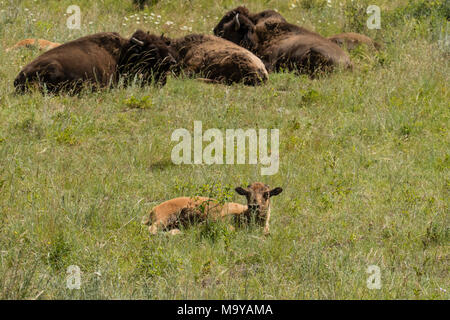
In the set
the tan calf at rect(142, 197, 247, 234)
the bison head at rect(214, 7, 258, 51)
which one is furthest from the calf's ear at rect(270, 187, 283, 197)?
the bison head at rect(214, 7, 258, 51)

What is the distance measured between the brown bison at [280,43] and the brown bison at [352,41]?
50 cm

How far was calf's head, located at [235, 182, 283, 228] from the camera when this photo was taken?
6.25m

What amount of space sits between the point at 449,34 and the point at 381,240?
24.9 ft

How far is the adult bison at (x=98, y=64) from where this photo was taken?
10.4m

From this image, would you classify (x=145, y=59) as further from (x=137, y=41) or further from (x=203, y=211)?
(x=203, y=211)

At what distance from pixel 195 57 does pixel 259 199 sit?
22.4 ft

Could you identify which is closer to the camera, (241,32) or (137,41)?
(137,41)

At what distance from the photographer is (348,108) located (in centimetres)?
1001

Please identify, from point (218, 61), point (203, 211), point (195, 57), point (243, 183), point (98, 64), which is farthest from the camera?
point (195, 57)

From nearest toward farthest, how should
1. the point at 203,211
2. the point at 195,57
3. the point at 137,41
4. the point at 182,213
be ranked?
the point at 203,211
the point at 182,213
the point at 137,41
the point at 195,57

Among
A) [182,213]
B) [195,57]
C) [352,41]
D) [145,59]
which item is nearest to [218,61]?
[195,57]

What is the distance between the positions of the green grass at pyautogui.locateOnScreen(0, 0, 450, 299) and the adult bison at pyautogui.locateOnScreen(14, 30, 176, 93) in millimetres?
362

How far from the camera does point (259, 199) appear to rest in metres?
6.28

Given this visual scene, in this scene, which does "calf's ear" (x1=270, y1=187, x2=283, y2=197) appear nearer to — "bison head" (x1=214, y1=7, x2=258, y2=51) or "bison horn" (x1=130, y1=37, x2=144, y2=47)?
"bison horn" (x1=130, y1=37, x2=144, y2=47)
